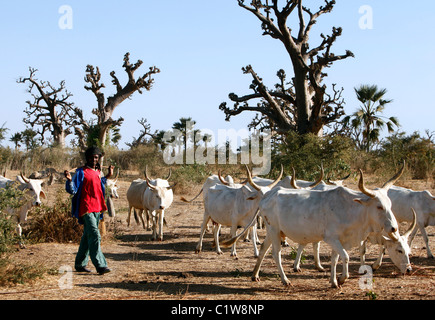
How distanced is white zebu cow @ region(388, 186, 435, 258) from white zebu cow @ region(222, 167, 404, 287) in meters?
3.33

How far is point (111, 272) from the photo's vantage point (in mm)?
8523

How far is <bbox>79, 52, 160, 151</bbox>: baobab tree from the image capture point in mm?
21953

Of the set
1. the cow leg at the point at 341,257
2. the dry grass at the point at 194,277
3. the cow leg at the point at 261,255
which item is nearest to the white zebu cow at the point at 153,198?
the dry grass at the point at 194,277

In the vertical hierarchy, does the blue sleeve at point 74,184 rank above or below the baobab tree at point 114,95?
below

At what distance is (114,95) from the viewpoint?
22703 millimetres

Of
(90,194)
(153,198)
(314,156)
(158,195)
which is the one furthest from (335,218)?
(314,156)

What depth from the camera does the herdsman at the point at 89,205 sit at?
26.3ft

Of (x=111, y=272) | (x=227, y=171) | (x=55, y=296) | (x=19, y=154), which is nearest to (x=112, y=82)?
(x=227, y=171)

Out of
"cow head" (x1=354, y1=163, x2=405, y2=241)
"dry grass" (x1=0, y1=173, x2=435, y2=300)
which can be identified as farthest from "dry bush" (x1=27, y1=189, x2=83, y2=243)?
"cow head" (x1=354, y1=163, x2=405, y2=241)

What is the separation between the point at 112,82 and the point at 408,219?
16.0m

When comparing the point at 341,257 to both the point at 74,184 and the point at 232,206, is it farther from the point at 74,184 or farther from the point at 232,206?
the point at 74,184

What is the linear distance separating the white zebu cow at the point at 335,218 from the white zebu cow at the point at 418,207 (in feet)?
10.9

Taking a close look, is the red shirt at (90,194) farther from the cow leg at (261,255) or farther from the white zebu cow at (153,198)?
the white zebu cow at (153,198)
